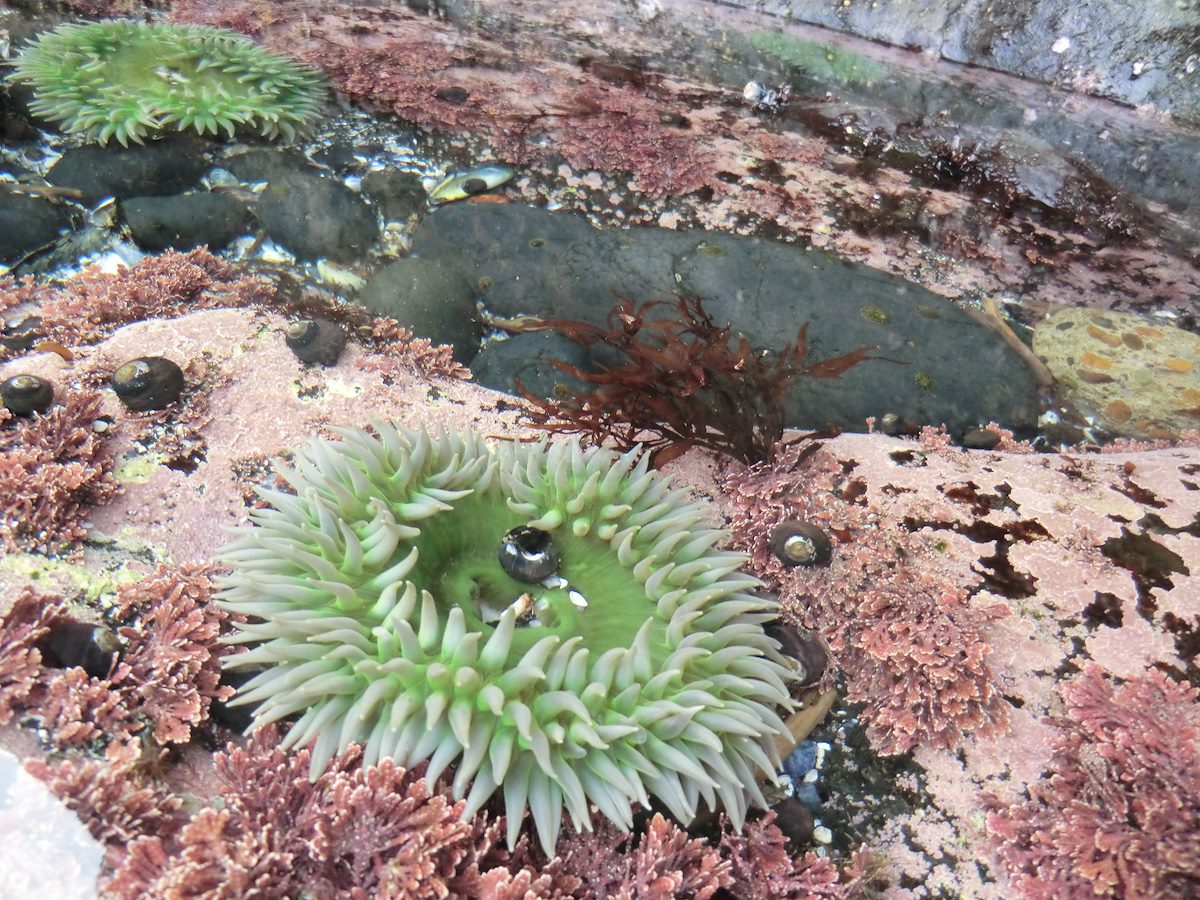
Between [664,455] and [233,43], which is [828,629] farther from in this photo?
[233,43]

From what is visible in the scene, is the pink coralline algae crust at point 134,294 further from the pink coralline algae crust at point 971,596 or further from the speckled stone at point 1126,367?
the speckled stone at point 1126,367

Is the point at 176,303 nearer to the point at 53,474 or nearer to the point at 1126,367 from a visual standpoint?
the point at 53,474

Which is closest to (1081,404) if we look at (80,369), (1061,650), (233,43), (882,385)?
(882,385)

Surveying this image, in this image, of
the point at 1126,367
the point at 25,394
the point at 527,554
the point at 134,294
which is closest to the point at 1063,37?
the point at 1126,367

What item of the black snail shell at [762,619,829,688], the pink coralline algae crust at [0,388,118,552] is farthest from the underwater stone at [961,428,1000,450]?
the pink coralline algae crust at [0,388,118,552]

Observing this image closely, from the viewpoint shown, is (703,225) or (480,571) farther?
(703,225)

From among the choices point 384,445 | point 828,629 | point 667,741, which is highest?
point 384,445

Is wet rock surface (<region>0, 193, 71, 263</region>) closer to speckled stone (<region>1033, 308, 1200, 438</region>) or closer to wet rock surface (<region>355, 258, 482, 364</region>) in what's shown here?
wet rock surface (<region>355, 258, 482, 364</region>)
